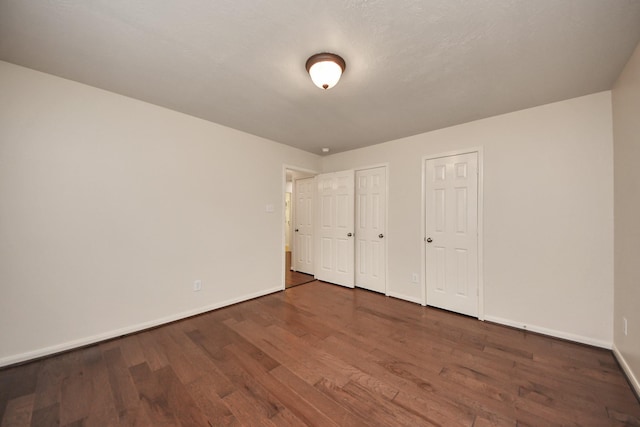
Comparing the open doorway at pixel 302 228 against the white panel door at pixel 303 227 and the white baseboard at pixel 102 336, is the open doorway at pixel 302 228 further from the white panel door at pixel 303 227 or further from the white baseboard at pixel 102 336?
the white baseboard at pixel 102 336

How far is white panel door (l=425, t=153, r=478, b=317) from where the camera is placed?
115 inches

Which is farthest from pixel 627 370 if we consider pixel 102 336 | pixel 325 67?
pixel 102 336

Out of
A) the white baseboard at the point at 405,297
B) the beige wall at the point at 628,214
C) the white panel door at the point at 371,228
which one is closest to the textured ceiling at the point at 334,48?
the beige wall at the point at 628,214

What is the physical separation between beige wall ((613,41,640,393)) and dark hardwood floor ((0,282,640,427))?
0.98 ft

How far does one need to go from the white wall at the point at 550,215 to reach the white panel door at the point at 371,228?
1.13 meters

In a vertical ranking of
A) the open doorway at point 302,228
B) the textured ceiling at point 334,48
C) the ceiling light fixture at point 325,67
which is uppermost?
the textured ceiling at point 334,48

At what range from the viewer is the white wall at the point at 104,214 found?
76.2 inches

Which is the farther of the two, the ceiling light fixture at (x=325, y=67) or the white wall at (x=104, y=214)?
the white wall at (x=104, y=214)

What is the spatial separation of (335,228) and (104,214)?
315 cm

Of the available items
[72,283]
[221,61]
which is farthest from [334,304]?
[221,61]

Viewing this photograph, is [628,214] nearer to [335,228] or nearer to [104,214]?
[335,228]

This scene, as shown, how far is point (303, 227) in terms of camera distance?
4.99 m

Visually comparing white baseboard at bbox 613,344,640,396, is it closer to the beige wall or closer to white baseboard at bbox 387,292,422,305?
the beige wall

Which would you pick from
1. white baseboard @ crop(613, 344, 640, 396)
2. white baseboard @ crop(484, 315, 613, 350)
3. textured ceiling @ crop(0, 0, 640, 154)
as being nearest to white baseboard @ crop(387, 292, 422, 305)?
white baseboard @ crop(484, 315, 613, 350)
